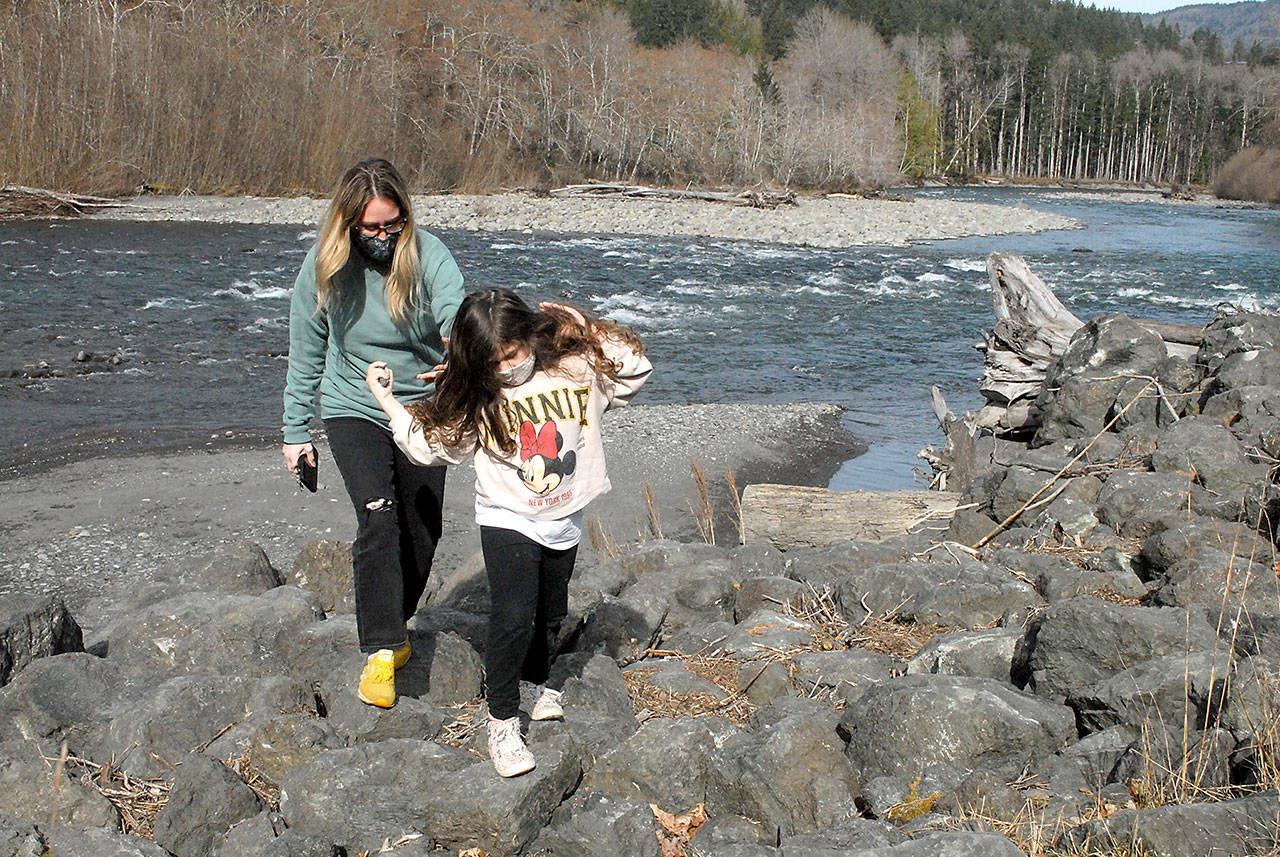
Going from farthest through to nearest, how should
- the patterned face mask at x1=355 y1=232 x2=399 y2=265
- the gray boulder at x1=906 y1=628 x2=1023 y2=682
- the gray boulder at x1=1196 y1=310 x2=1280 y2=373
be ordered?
the gray boulder at x1=1196 y1=310 x2=1280 y2=373
the gray boulder at x1=906 y1=628 x2=1023 y2=682
the patterned face mask at x1=355 y1=232 x2=399 y2=265

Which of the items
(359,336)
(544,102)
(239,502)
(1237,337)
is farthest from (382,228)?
(544,102)

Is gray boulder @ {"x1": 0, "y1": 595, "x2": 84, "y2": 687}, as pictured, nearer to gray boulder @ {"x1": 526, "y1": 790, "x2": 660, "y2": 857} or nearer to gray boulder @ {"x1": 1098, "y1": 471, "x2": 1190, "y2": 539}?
gray boulder @ {"x1": 526, "y1": 790, "x2": 660, "y2": 857}

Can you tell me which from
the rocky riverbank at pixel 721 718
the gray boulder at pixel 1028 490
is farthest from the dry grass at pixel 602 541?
the gray boulder at pixel 1028 490

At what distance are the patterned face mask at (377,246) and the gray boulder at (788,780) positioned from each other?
1925 mm

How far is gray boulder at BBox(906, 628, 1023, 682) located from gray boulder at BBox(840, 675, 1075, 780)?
0.52 meters

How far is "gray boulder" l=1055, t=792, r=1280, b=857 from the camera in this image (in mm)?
2699

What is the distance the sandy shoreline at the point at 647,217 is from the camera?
29859 mm

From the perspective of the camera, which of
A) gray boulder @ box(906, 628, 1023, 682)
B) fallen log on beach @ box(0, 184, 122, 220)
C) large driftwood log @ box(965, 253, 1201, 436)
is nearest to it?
gray boulder @ box(906, 628, 1023, 682)

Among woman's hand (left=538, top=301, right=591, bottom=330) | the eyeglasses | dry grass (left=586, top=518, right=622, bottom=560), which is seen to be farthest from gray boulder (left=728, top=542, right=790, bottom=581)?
the eyeglasses

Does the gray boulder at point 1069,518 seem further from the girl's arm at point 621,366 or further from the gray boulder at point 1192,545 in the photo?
the girl's arm at point 621,366

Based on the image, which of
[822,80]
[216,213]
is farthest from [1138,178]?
[216,213]

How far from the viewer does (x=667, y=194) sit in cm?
4166

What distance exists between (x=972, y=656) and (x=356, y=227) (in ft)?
8.57

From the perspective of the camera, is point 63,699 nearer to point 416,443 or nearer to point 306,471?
point 306,471
